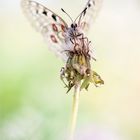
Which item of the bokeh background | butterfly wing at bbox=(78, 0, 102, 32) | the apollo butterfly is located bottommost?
the apollo butterfly

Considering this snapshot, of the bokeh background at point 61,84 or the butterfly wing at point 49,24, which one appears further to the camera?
the bokeh background at point 61,84

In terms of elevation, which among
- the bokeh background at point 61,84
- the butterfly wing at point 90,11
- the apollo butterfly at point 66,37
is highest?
the bokeh background at point 61,84

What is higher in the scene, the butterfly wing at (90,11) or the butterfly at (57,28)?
the butterfly wing at (90,11)

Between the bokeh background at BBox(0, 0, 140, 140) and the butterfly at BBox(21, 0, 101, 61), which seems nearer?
the butterfly at BBox(21, 0, 101, 61)

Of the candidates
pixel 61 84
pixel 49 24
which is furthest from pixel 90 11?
pixel 61 84

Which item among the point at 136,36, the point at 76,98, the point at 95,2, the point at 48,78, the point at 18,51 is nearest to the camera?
the point at 76,98

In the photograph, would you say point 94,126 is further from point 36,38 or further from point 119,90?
point 36,38

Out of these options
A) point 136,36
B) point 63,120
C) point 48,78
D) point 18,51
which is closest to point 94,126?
point 63,120
